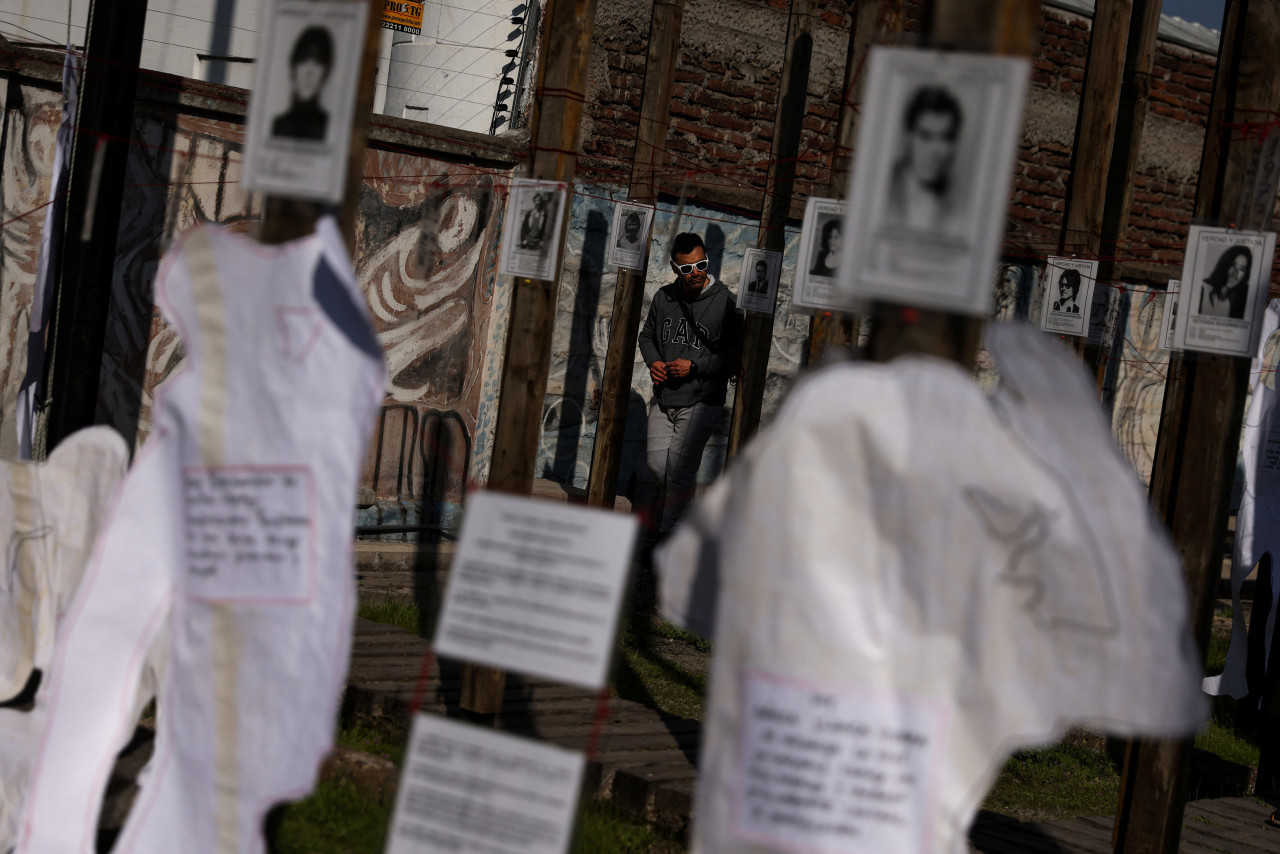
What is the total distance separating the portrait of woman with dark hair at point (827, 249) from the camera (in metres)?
5.77

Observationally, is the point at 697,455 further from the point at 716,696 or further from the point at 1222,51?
the point at 716,696

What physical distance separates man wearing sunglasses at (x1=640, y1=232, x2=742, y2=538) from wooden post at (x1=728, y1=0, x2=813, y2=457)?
0.43 feet

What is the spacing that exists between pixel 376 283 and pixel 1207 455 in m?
6.07

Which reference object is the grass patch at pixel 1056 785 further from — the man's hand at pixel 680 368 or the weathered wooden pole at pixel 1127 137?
the man's hand at pixel 680 368

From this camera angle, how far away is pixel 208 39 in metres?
12.8

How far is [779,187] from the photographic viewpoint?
7.99 metres

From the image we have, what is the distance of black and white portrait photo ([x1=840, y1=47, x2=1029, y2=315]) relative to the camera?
6.75ft

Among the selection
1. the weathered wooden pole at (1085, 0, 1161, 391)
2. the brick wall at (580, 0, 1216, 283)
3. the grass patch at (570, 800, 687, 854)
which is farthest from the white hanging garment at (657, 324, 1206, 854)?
the brick wall at (580, 0, 1216, 283)

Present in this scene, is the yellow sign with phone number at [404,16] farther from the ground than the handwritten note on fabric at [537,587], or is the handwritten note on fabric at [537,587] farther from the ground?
the yellow sign with phone number at [404,16]

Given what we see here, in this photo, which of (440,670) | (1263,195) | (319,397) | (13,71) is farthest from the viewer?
(13,71)

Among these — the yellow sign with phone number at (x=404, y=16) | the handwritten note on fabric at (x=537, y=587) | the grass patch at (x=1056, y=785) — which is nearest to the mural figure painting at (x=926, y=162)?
the handwritten note on fabric at (x=537, y=587)

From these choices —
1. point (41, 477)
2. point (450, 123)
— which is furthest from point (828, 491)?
point (450, 123)

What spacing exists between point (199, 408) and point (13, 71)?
5.63 metres

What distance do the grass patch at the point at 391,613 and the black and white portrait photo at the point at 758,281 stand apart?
2.63 metres
